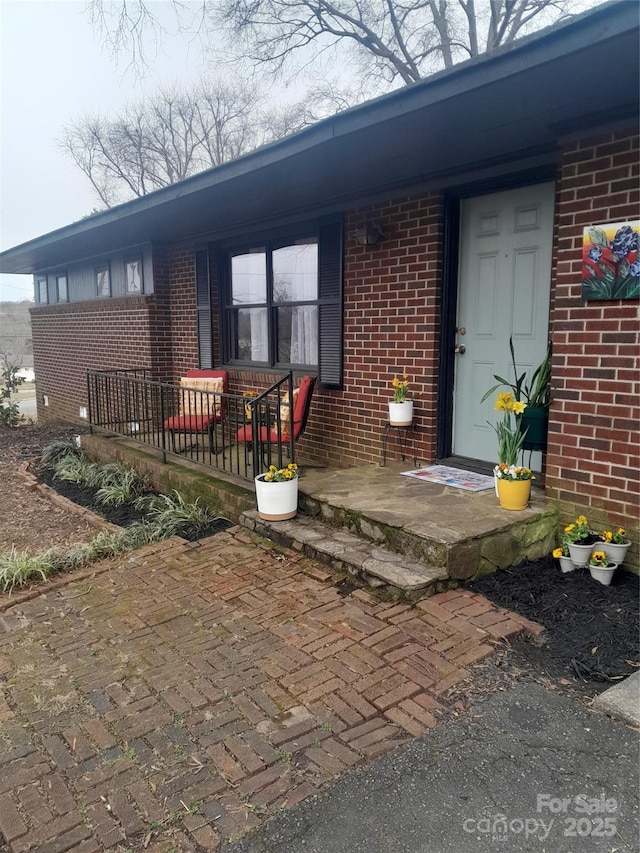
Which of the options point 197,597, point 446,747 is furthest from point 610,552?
point 197,597

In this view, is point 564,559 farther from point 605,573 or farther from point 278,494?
point 278,494

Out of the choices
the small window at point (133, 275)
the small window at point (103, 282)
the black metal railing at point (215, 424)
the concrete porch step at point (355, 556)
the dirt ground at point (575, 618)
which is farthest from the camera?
the small window at point (103, 282)

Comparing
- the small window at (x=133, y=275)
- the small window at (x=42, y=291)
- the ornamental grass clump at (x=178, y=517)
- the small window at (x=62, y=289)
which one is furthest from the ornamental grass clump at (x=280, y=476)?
the small window at (x=42, y=291)

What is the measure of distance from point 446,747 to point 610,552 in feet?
5.46

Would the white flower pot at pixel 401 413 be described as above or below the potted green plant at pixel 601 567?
above

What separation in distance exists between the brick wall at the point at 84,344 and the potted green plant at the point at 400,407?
436cm

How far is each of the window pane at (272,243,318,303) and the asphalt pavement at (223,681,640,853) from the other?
15.0 ft

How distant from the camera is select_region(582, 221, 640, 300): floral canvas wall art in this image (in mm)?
3170

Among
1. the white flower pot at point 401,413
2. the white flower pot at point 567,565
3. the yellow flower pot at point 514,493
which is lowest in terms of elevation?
the white flower pot at point 567,565

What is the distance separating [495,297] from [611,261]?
125 cm

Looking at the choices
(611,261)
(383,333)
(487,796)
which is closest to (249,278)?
(383,333)

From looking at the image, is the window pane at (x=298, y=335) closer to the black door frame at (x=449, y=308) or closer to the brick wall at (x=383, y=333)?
the brick wall at (x=383, y=333)

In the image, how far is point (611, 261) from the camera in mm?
3256

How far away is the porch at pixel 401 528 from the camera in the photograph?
126 inches
